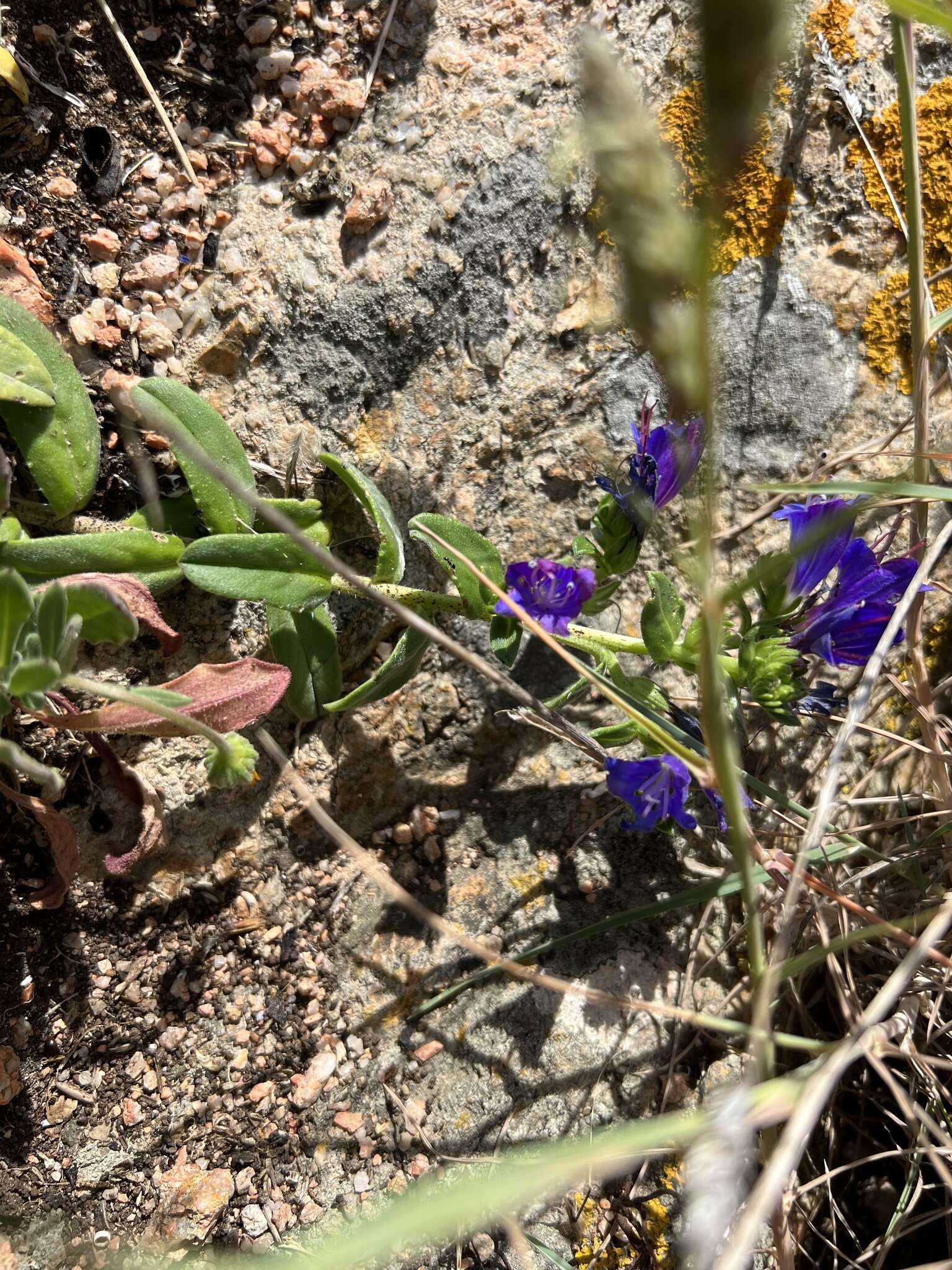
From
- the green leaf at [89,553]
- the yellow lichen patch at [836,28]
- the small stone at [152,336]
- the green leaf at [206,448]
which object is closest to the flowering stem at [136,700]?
the green leaf at [89,553]

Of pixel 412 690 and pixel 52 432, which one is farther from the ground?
pixel 52 432

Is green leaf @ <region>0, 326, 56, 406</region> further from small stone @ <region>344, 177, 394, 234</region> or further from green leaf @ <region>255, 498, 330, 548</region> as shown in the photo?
small stone @ <region>344, 177, 394, 234</region>

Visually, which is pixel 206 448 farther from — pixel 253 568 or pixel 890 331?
pixel 890 331

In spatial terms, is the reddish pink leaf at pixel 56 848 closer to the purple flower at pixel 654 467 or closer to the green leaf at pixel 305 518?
the green leaf at pixel 305 518

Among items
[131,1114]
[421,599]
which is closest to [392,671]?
[421,599]

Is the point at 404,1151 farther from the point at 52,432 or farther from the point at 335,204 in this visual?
the point at 335,204

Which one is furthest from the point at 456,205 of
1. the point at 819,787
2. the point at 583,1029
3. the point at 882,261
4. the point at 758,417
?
the point at 583,1029
